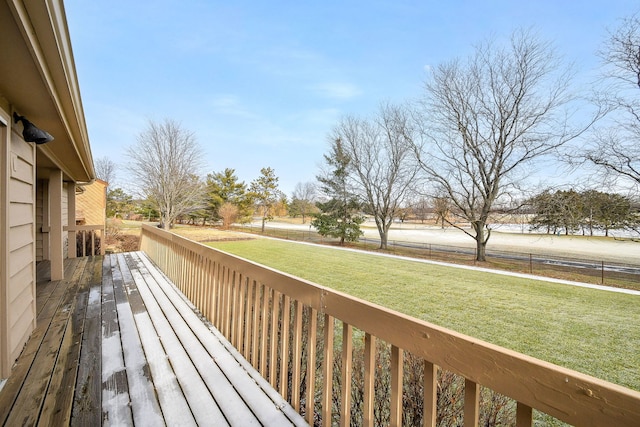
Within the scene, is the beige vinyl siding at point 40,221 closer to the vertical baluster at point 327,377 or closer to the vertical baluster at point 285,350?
the vertical baluster at point 285,350

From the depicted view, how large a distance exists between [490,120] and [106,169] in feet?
127

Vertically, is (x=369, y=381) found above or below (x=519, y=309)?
above

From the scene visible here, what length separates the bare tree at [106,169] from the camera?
106 ft

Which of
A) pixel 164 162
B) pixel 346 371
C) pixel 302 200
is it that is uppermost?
pixel 164 162

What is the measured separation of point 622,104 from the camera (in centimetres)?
888

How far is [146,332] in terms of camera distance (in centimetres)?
262

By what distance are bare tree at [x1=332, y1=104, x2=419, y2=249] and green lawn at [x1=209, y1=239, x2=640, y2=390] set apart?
8.13 metres

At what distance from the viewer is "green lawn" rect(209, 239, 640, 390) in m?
3.57

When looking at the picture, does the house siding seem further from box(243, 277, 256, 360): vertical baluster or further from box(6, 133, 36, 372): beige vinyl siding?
box(243, 277, 256, 360): vertical baluster

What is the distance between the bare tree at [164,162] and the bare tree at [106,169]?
15.4 m

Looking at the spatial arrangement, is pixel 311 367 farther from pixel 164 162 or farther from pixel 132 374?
pixel 164 162

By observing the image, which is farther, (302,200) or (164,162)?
(302,200)

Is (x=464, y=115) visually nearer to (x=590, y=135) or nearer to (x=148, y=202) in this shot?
(x=590, y=135)

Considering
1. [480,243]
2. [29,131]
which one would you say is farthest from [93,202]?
[480,243]
